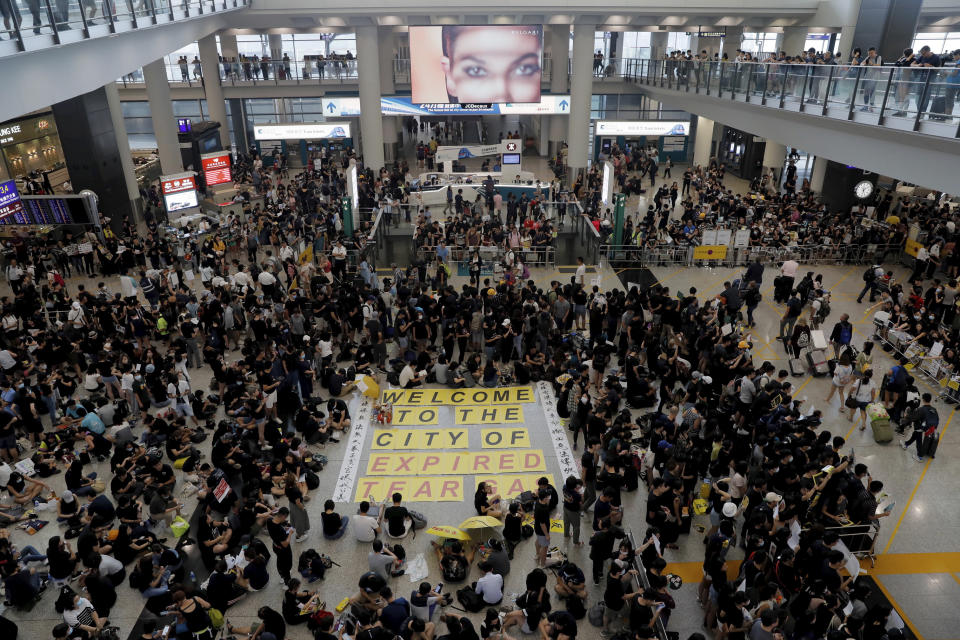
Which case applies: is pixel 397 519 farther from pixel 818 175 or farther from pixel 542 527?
pixel 818 175

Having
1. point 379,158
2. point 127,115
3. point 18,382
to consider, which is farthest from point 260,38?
point 18,382

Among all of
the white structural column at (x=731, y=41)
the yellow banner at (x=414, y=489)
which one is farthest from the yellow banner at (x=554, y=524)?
the white structural column at (x=731, y=41)

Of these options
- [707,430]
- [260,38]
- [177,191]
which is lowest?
[707,430]

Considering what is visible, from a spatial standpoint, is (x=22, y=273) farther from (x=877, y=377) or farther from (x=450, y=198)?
(x=877, y=377)

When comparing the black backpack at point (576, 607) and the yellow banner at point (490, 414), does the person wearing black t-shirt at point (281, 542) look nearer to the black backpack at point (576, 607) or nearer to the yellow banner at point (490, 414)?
the black backpack at point (576, 607)

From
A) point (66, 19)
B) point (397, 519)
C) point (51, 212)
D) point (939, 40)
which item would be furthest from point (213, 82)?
point (939, 40)

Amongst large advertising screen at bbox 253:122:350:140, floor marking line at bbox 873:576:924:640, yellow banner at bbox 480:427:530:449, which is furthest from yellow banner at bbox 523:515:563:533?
large advertising screen at bbox 253:122:350:140

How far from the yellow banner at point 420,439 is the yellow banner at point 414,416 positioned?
285 mm

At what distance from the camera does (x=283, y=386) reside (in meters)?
12.7

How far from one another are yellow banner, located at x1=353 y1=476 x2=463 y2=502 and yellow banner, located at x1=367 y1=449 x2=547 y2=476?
19cm

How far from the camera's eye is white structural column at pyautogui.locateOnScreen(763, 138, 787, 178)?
102ft

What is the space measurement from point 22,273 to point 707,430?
18966 millimetres

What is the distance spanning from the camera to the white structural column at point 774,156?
31.1m

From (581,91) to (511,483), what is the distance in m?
24.1
